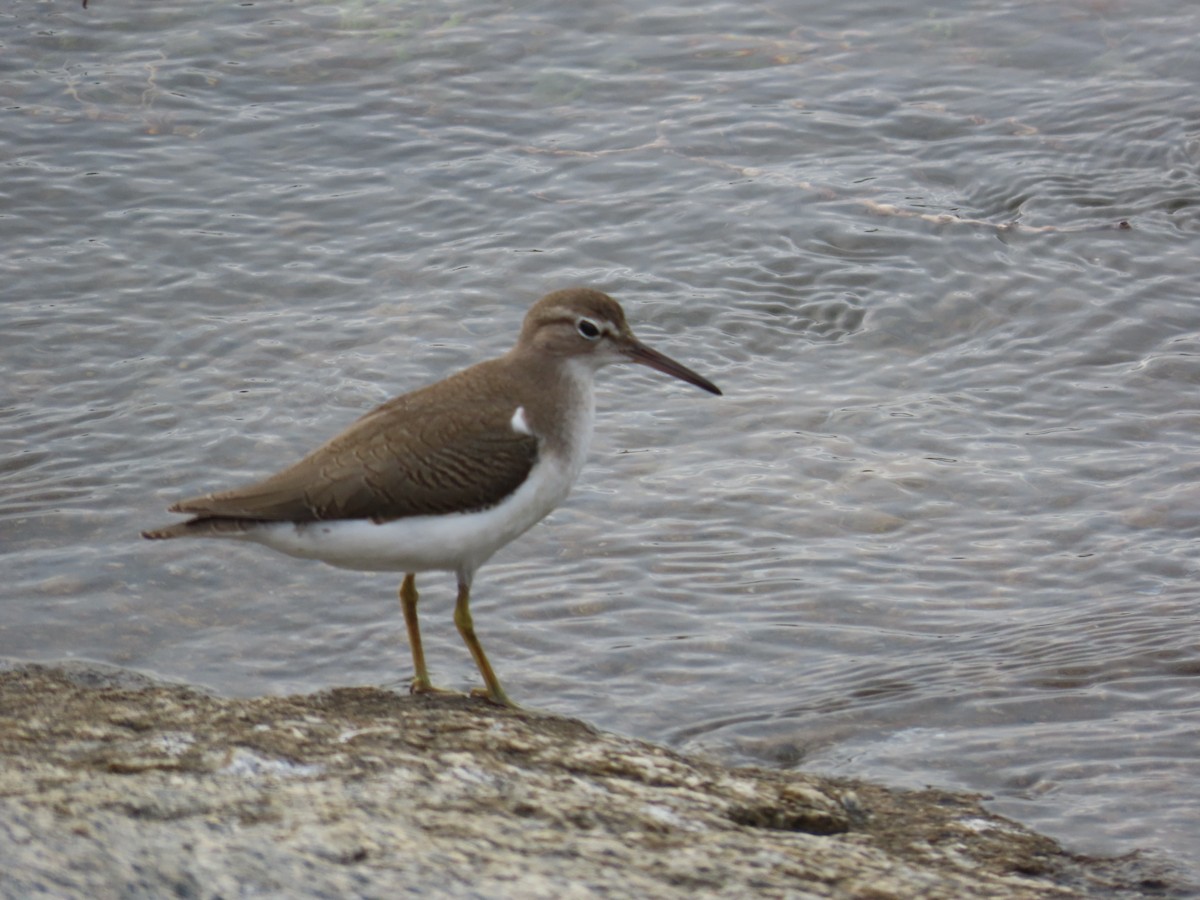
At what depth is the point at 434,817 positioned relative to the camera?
4242 mm

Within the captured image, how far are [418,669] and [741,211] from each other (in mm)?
5690

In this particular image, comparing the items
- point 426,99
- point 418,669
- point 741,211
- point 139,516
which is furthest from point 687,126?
point 418,669

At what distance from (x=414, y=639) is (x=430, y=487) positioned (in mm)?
886

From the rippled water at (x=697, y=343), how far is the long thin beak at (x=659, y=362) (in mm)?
1127

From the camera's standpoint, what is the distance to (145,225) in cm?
1110

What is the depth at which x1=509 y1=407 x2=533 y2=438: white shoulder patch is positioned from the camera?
20.2 feet

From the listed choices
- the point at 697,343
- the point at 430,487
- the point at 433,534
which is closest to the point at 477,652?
the point at 433,534

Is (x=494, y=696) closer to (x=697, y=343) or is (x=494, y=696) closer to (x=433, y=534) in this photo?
(x=433, y=534)

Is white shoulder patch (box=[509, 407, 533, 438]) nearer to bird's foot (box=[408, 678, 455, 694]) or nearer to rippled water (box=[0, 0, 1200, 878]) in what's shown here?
bird's foot (box=[408, 678, 455, 694])

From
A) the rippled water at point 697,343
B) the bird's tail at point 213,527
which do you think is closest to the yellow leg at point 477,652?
the rippled water at point 697,343

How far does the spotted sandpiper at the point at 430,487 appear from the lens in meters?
5.86

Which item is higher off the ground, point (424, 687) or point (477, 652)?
point (477, 652)

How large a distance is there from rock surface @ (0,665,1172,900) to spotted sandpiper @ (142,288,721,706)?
58 centimetres

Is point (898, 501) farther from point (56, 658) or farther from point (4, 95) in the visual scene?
point (4, 95)
